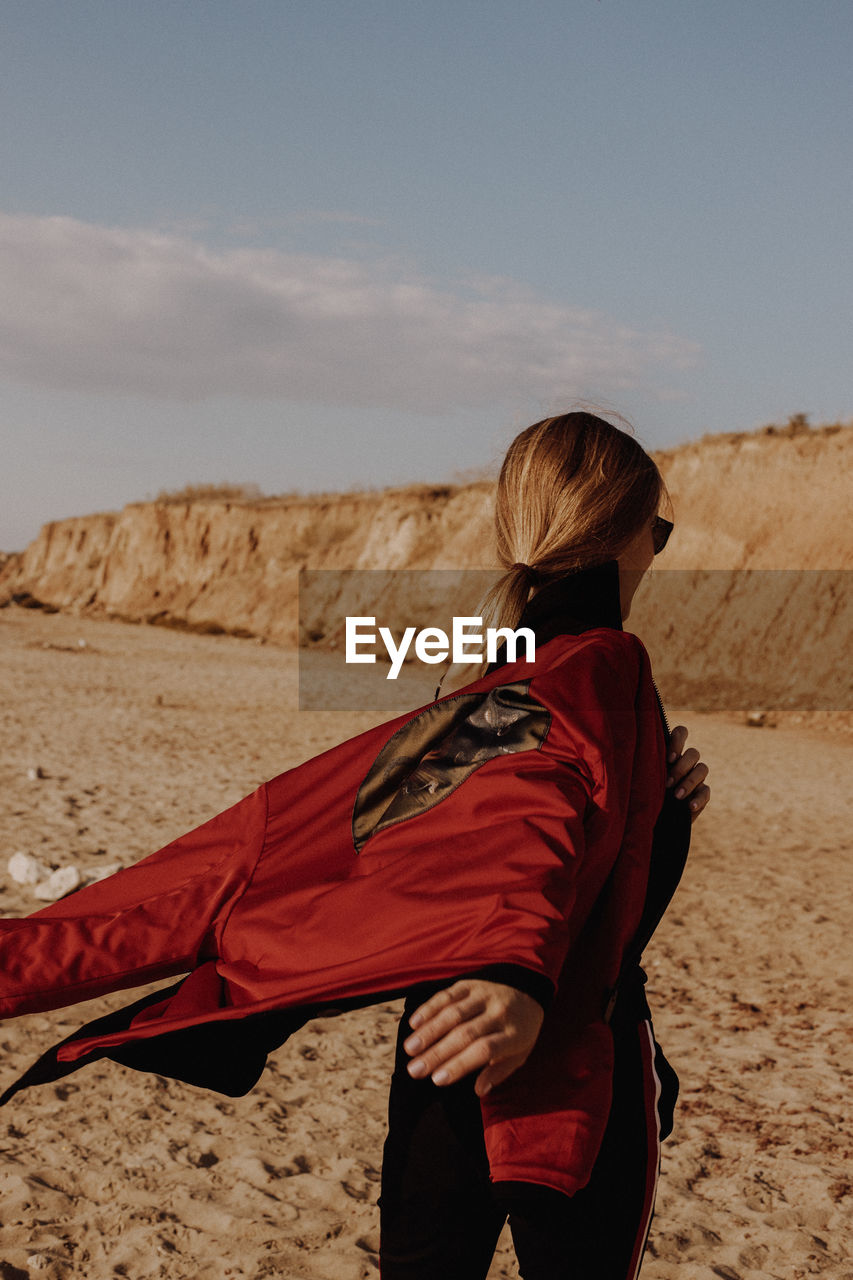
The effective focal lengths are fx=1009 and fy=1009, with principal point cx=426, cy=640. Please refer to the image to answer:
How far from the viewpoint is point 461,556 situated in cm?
3139

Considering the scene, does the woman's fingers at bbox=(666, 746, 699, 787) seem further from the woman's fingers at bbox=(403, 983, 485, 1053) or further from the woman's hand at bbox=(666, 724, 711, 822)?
the woman's fingers at bbox=(403, 983, 485, 1053)

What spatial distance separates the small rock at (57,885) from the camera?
19.5ft

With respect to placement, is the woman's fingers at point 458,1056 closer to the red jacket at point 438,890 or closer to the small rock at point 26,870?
the red jacket at point 438,890

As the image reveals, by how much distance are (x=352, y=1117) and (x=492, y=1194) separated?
9.47ft

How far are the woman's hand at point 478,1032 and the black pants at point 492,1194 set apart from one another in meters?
0.30

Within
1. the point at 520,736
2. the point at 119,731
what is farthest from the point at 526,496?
the point at 119,731

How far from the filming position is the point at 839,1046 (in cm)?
495

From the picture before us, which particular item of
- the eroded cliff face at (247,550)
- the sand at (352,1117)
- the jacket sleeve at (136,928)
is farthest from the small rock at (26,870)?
the eroded cliff face at (247,550)

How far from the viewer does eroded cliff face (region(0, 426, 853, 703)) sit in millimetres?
20812

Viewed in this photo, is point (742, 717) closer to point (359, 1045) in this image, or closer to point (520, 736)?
point (359, 1045)

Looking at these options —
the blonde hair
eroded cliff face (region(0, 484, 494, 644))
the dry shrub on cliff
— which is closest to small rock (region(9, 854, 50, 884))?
the blonde hair

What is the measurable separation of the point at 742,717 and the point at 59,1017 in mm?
16034

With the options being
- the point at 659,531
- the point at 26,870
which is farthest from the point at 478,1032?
the point at 26,870

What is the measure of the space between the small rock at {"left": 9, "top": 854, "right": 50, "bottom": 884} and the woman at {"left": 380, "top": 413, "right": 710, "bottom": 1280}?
5.16 metres
